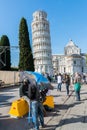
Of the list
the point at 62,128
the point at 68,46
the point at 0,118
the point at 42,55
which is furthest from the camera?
the point at 68,46

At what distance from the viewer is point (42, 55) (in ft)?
408

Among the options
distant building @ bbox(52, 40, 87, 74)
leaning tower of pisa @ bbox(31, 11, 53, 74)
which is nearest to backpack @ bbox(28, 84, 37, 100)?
leaning tower of pisa @ bbox(31, 11, 53, 74)

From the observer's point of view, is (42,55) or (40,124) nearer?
(40,124)

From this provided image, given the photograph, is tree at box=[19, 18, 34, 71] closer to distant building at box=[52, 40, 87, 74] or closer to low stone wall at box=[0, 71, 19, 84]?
low stone wall at box=[0, 71, 19, 84]

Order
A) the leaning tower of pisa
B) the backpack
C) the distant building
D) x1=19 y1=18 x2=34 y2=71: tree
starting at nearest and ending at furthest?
the backpack, x1=19 y1=18 x2=34 y2=71: tree, the leaning tower of pisa, the distant building

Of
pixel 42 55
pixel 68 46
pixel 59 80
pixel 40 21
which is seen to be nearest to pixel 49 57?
pixel 42 55

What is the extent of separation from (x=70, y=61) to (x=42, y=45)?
28880 mm

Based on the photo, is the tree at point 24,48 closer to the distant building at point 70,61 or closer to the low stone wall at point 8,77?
the low stone wall at point 8,77

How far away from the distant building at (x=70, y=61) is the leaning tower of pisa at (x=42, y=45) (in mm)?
21409

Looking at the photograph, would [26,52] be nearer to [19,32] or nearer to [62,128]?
[19,32]

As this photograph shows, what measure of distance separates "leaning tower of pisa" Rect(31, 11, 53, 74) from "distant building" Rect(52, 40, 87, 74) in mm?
21409

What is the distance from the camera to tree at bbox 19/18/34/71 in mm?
56059

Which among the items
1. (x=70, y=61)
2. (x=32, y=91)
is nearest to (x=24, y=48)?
(x=32, y=91)

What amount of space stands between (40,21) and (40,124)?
121m
